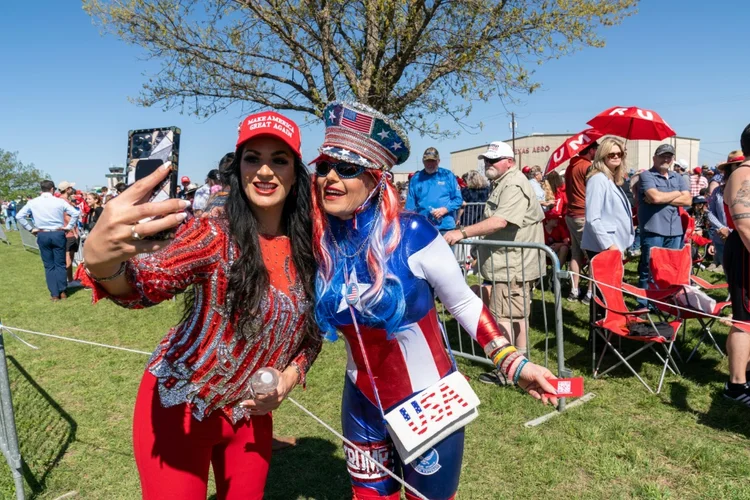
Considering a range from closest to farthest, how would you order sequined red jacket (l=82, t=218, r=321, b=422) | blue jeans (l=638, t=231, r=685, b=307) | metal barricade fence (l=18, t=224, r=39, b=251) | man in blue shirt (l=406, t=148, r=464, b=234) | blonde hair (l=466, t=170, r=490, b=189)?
sequined red jacket (l=82, t=218, r=321, b=422) < blue jeans (l=638, t=231, r=685, b=307) < man in blue shirt (l=406, t=148, r=464, b=234) < blonde hair (l=466, t=170, r=490, b=189) < metal barricade fence (l=18, t=224, r=39, b=251)

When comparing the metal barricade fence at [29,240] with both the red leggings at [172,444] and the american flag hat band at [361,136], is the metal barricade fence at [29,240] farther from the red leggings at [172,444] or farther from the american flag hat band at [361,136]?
the american flag hat band at [361,136]

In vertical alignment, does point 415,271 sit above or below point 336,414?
above

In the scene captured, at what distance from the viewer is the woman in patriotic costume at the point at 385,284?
1686mm

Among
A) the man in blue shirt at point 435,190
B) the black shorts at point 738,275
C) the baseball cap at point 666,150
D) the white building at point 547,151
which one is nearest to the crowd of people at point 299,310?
the black shorts at point 738,275

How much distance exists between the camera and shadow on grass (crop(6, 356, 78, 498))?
137 inches

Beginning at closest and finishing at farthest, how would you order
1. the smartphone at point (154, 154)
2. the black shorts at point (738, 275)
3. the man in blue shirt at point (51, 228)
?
the smartphone at point (154, 154) → the black shorts at point (738, 275) → the man in blue shirt at point (51, 228)

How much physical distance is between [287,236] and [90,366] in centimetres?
479

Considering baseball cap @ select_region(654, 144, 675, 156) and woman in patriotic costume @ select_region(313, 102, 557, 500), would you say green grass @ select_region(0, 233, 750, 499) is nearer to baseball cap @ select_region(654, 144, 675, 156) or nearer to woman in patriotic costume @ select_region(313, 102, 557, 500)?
woman in patriotic costume @ select_region(313, 102, 557, 500)

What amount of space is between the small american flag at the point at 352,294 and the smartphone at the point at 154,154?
648 millimetres

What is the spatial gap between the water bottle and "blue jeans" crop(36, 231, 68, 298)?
8585 mm

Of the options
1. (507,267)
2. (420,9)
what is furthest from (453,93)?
(507,267)

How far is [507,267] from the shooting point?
442 cm

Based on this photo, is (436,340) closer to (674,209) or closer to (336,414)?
(336,414)

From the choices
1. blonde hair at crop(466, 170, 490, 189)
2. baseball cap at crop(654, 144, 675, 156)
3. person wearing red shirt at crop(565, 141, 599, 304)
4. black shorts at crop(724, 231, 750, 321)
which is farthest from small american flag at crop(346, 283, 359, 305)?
blonde hair at crop(466, 170, 490, 189)
